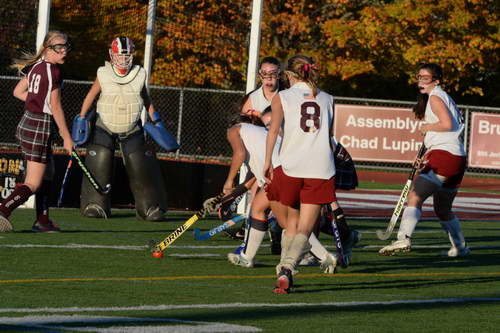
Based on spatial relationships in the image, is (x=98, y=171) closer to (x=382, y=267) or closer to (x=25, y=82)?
(x=25, y=82)

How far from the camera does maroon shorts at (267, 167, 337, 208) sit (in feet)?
28.8

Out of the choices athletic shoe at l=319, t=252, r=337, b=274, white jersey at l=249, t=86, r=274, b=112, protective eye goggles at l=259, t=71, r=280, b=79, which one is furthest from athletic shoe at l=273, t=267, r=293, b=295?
protective eye goggles at l=259, t=71, r=280, b=79

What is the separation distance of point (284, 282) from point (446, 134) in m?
3.81

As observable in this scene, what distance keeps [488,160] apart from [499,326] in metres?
21.5

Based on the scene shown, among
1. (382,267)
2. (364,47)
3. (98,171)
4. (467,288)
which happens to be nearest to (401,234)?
(382,267)

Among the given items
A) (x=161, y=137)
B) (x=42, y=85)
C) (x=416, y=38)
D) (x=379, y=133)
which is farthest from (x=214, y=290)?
(x=416, y=38)

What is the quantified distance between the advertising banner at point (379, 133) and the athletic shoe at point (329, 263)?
18820 millimetres

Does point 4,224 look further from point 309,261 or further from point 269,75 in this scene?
point 309,261

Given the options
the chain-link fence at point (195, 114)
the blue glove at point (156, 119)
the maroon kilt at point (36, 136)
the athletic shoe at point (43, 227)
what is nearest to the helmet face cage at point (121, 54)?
the blue glove at point (156, 119)

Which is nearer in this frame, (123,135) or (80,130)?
(80,130)

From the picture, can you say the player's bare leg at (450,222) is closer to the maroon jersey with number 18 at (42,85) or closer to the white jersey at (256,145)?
the white jersey at (256,145)

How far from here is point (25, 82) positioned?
40.3 feet

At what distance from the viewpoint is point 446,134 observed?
464 inches

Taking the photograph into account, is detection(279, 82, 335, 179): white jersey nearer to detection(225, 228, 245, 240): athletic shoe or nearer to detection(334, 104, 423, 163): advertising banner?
detection(225, 228, 245, 240): athletic shoe
